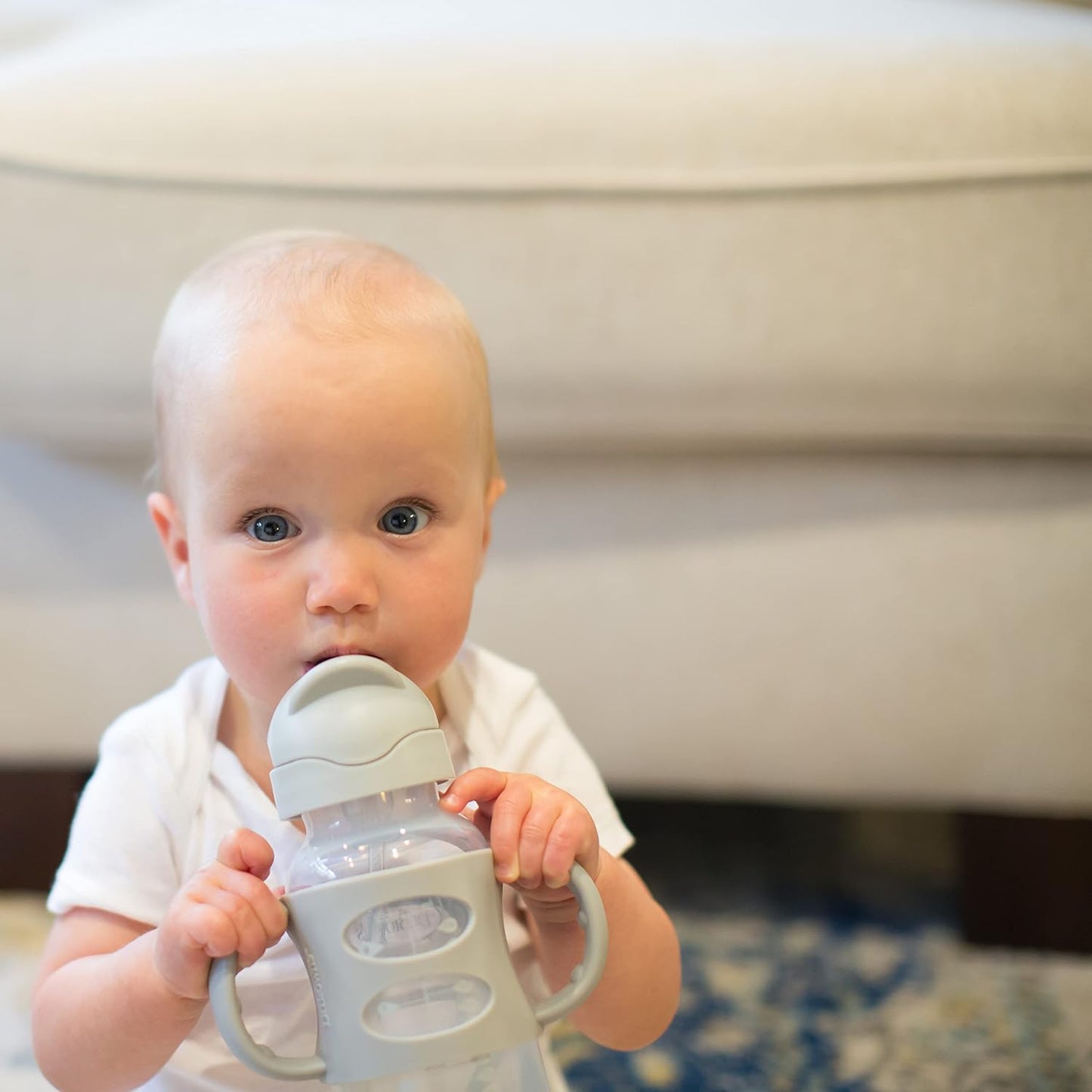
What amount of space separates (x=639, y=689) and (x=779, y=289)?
11.4 inches

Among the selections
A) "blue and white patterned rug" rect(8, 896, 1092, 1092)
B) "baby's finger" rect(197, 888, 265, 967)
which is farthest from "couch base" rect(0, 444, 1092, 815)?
"baby's finger" rect(197, 888, 265, 967)

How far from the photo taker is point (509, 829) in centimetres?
48

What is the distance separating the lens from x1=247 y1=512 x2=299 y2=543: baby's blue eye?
548 mm

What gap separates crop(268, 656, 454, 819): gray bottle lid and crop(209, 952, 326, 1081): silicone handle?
59 mm

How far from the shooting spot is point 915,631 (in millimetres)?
857

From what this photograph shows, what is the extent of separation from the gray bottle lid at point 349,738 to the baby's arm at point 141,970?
0.03 m

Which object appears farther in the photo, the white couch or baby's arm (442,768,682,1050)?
the white couch

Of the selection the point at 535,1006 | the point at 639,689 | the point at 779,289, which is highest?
the point at 779,289

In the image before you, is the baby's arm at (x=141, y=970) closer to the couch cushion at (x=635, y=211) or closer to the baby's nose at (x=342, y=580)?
the baby's nose at (x=342, y=580)

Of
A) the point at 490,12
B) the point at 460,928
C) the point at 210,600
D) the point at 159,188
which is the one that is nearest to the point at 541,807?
the point at 460,928

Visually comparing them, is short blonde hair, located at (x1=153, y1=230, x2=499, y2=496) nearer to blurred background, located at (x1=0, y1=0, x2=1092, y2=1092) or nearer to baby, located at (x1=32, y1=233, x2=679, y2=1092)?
baby, located at (x1=32, y1=233, x2=679, y2=1092)

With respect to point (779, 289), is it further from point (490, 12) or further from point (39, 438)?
point (39, 438)

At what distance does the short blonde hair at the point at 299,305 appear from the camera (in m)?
0.57

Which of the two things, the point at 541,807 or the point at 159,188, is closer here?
the point at 541,807
